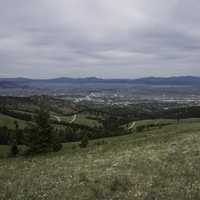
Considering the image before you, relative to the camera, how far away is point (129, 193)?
14.6 m

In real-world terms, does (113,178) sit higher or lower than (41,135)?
higher

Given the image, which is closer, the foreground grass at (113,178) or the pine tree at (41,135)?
the foreground grass at (113,178)

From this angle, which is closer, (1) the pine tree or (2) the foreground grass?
(2) the foreground grass

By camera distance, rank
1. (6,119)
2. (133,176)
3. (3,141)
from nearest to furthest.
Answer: (133,176) → (3,141) → (6,119)

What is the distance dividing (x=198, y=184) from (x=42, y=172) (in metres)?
9.67

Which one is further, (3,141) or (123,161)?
(3,141)

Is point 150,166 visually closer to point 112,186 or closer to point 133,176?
point 133,176

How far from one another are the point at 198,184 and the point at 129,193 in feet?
10.4

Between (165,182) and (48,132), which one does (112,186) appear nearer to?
(165,182)

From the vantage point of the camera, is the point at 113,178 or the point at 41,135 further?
the point at 41,135

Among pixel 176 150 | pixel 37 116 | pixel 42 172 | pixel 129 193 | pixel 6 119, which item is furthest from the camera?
pixel 6 119

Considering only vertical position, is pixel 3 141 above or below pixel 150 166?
below

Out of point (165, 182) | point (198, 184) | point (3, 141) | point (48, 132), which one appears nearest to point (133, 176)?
point (165, 182)

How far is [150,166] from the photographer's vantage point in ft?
64.5
